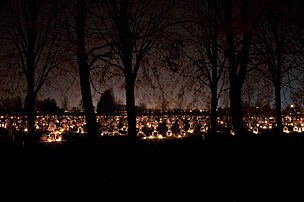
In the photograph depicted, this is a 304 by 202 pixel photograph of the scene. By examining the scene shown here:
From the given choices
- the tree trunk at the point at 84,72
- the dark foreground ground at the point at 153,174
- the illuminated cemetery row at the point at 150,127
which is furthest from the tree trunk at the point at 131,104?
the illuminated cemetery row at the point at 150,127

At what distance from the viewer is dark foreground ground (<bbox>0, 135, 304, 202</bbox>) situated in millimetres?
7480

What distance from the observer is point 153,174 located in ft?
31.4

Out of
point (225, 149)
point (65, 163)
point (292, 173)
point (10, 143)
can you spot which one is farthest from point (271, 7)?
point (10, 143)

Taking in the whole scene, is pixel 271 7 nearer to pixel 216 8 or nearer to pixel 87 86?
pixel 216 8

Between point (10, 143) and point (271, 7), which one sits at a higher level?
point (271, 7)

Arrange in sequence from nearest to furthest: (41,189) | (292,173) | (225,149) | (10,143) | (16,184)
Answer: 1. (41,189)
2. (16,184)
3. (292,173)
4. (225,149)
5. (10,143)

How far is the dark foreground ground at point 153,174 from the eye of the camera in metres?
7.48

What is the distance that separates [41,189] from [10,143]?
31.0 feet

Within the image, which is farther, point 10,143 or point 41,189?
point 10,143

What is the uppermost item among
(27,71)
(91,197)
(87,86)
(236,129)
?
(27,71)

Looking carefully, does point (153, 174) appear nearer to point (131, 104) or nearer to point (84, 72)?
point (131, 104)

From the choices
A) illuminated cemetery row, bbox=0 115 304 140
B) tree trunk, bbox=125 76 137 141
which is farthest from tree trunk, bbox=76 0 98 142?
illuminated cemetery row, bbox=0 115 304 140

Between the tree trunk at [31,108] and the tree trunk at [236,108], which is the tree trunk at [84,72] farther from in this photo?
the tree trunk at [31,108]

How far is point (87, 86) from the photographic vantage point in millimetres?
8688
